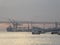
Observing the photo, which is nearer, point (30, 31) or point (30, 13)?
point (30, 31)

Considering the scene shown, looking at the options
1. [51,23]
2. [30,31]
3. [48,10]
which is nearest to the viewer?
[30,31]

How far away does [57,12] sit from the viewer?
9.95 ft

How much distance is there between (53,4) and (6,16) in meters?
0.98

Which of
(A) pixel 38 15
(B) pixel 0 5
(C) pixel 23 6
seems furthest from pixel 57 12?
(B) pixel 0 5

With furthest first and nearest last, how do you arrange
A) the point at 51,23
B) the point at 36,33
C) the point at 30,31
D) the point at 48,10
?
the point at 48,10
the point at 51,23
the point at 30,31
the point at 36,33

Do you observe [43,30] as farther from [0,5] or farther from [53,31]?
[0,5]

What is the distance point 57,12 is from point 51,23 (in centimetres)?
32

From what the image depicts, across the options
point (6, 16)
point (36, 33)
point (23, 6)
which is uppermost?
point (23, 6)

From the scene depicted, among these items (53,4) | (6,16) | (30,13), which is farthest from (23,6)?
(53,4)

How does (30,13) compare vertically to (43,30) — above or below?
above

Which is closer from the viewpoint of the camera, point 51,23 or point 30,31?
Answer: point 30,31

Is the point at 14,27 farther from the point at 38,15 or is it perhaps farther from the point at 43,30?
the point at 38,15

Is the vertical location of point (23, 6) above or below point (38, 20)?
above

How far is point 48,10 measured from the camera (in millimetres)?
3053
